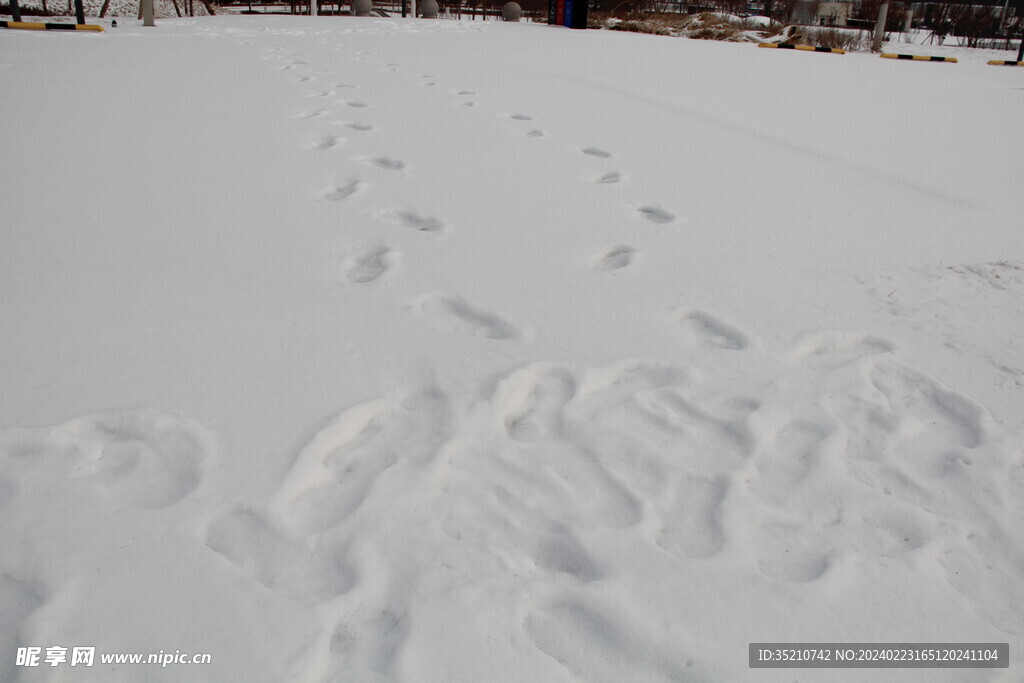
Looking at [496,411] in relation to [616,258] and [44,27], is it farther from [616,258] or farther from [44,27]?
[44,27]

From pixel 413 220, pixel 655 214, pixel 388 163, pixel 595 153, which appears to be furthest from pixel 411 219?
pixel 595 153

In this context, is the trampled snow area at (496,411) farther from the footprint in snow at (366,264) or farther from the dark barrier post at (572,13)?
the dark barrier post at (572,13)

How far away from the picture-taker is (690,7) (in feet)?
59.1

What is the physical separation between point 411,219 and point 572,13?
1149 cm

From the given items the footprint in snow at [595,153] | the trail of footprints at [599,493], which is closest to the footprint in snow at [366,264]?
the trail of footprints at [599,493]

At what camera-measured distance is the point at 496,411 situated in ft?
4.94

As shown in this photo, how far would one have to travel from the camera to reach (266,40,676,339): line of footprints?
1853 millimetres

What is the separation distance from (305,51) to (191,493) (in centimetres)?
655

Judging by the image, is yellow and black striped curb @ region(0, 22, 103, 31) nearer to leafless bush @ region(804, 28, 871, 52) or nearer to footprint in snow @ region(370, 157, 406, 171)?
footprint in snow @ region(370, 157, 406, 171)

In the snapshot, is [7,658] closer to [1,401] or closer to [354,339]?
[1,401]

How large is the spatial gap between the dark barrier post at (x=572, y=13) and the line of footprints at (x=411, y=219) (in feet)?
28.9

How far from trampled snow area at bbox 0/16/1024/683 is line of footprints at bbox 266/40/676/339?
15mm

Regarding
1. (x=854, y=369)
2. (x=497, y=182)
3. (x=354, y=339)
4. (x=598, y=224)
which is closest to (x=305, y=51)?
(x=497, y=182)

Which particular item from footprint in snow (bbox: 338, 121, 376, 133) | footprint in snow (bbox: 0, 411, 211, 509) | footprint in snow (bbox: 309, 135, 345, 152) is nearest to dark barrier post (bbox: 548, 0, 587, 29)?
footprint in snow (bbox: 338, 121, 376, 133)
